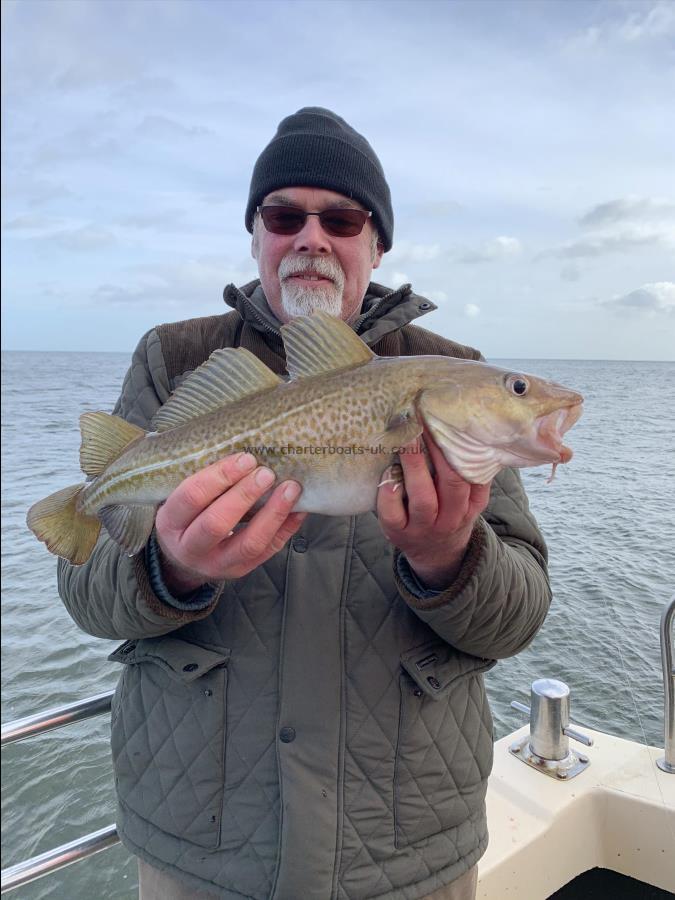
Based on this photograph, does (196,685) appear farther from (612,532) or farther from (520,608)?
(612,532)

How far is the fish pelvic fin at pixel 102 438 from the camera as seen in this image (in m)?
2.72

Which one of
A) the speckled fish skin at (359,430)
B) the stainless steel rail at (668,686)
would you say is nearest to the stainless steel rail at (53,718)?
the speckled fish skin at (359,430)

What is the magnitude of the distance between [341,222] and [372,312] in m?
0.51

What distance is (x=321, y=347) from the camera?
2619 millimetres

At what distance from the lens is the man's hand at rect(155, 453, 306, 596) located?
2.14 meters

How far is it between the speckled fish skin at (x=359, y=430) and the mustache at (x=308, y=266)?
78 centimetres

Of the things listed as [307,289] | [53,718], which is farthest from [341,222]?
[53,718]

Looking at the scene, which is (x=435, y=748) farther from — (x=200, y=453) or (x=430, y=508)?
(x=200, y=453)

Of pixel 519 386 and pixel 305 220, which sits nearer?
pixel 519 386

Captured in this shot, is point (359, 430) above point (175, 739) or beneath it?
above

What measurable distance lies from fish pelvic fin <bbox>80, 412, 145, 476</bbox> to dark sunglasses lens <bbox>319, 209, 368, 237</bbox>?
4.64 ft

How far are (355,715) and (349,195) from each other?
2.54m

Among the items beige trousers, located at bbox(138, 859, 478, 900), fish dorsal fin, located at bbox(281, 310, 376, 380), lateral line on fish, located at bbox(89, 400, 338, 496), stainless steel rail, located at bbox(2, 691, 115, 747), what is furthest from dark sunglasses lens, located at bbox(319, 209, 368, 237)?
beige trousers, located at bbox(138, 859, 478, 900)

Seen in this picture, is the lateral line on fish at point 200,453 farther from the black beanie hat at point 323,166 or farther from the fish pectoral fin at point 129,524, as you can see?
the black beanie hat at point 323,166
